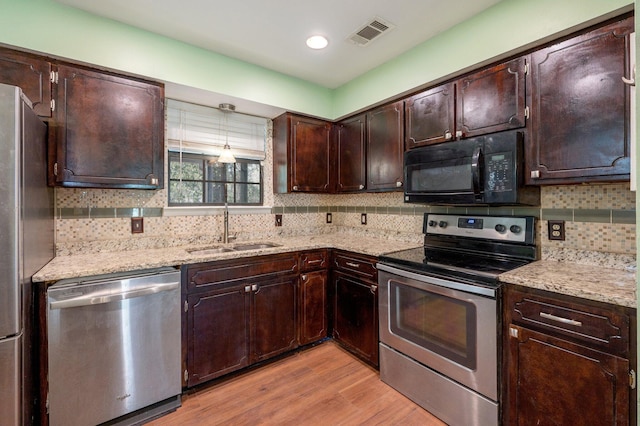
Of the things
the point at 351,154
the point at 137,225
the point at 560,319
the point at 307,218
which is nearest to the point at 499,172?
the point at 560,319

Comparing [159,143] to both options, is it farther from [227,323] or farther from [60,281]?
[227,323]

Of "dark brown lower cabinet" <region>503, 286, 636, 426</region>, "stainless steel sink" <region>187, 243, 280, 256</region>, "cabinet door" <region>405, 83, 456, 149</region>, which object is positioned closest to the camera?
"dark brown lower cabinet" <region>503, 286, 636, 426</region>

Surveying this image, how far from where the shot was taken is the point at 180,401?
1906 mm

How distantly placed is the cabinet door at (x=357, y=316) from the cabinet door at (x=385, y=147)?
2.95 feet

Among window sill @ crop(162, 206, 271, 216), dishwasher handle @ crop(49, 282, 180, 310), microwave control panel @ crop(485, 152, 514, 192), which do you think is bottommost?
dishwasher handle @ crop(49, 282, 180, 310)

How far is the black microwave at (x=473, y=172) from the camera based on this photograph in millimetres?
1722

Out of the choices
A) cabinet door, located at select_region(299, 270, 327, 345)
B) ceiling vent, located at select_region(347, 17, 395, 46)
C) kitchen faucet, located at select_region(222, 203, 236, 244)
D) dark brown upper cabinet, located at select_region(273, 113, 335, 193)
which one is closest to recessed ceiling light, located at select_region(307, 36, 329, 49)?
ceiling vent, located at select_region(347, 17, 395, 46)

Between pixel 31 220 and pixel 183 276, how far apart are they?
82cm

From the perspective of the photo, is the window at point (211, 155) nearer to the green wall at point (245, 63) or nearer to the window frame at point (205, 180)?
the window frame at point (205, 180)

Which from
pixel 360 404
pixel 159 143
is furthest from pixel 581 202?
pixel 159 143

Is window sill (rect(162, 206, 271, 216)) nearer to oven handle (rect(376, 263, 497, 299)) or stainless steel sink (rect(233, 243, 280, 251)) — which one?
stainless steel sink (rect(233, 243, 280, 251))

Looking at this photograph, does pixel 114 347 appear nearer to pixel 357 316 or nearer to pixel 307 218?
pixel 357 316

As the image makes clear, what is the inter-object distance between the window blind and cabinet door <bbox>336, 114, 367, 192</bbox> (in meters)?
0.82

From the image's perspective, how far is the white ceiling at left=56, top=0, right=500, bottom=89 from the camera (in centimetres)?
179
